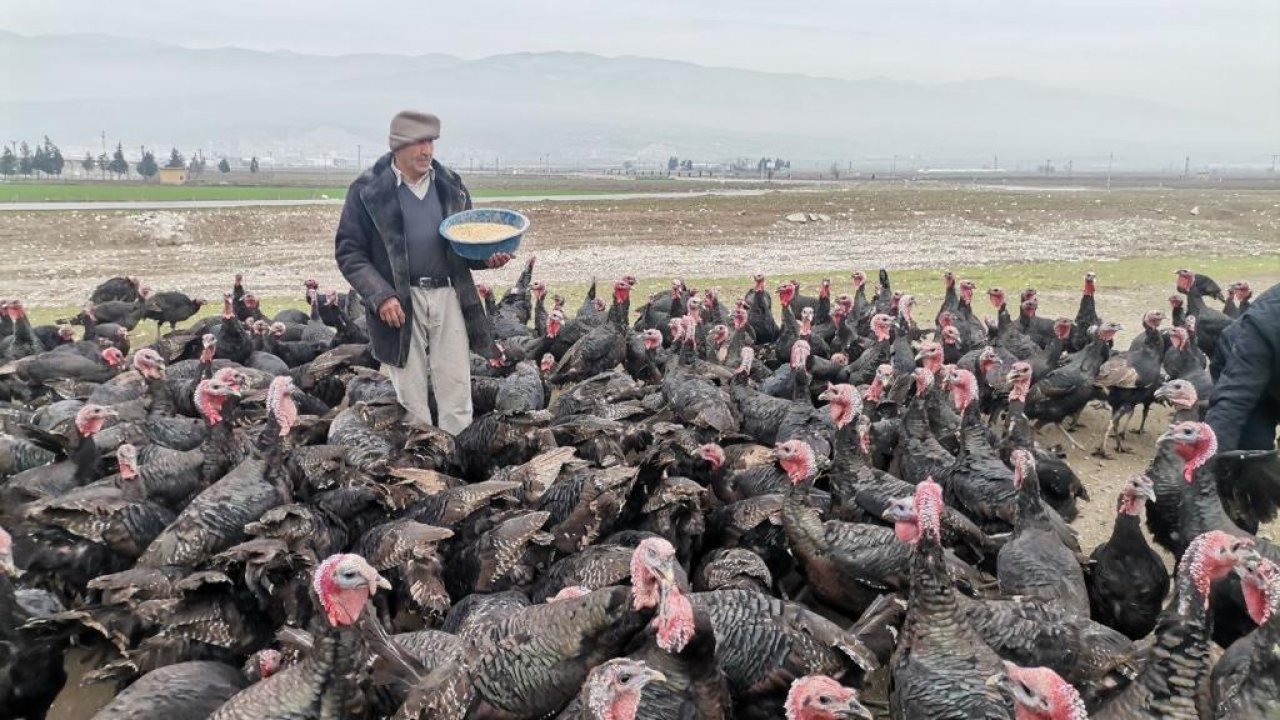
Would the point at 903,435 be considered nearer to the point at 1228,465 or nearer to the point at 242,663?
the point at 1228,465

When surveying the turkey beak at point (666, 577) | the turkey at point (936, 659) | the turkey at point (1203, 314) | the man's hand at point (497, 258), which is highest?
the man's hand at point (497, 258)

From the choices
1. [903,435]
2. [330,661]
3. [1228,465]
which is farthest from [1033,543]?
[330,661]

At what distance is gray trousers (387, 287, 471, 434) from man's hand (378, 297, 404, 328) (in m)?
0.40

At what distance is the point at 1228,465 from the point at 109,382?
31.9ft

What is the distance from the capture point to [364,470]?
19.4 ft

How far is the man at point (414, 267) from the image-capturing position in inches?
247

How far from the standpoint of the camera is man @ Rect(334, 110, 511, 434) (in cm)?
629

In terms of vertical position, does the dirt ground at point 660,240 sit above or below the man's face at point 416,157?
below

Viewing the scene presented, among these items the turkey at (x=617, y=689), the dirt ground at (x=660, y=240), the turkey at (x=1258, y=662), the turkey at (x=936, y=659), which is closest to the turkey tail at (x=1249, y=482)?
the turkey at (x=1258, y=662)

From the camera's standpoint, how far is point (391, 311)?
6199 millimetres

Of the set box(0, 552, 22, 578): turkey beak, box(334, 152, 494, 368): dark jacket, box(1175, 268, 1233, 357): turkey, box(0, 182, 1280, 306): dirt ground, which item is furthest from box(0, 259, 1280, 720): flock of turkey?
box(0, 182, 1280, 306): dirt ground

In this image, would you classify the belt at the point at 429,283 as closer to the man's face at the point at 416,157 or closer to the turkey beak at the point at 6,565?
the man's face at the point at 416,157

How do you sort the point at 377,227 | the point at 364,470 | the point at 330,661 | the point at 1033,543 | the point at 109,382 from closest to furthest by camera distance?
the point at 330,661 → the point at 1033,543 → the point at 364,470 → the point at 377,227 → the point at 109,382

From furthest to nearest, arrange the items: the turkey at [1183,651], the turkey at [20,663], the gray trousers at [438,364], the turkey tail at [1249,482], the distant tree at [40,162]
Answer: the distant tree at [40,162] → the gray trousers at [438,364] → the turkey tail at [1249,482] → the turkey at [20,663] → the turkey at [1183,651]
